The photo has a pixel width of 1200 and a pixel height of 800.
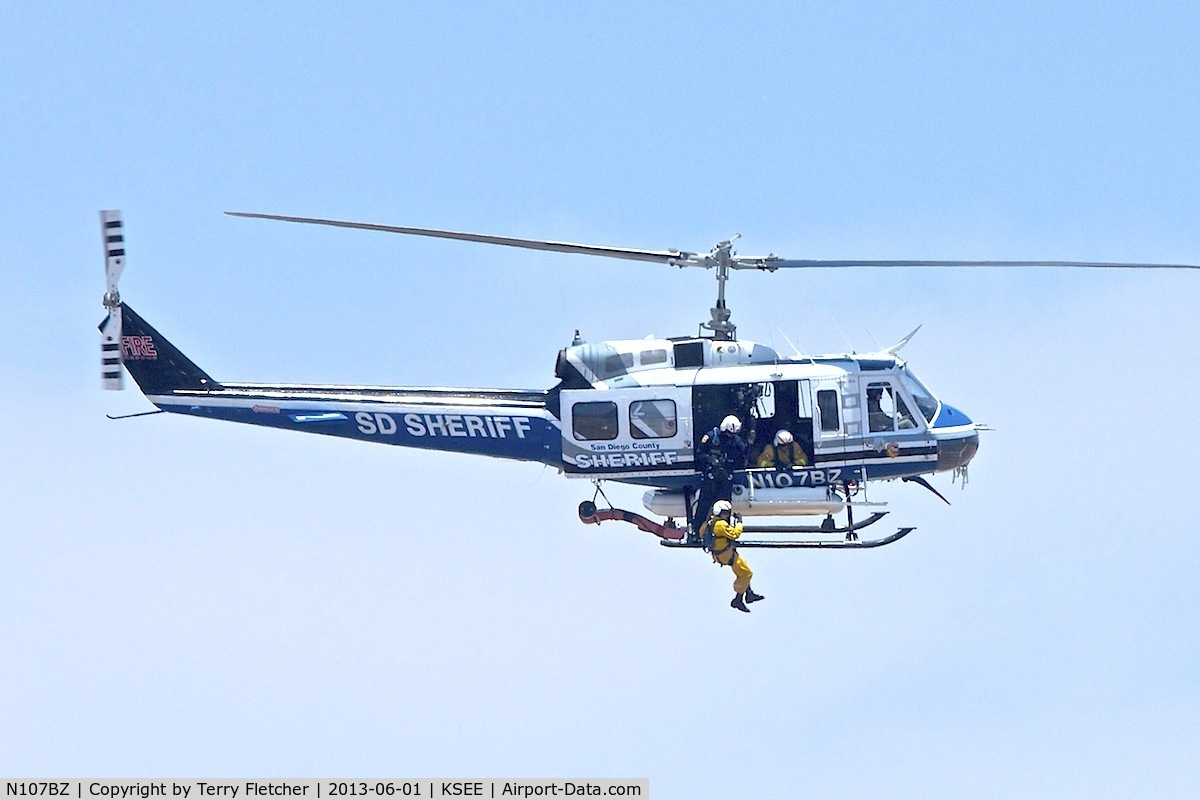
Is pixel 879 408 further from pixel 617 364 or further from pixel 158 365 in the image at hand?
pixel 158 365

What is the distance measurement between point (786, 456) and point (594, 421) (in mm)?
2828

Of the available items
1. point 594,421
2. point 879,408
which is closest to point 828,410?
point 879,408

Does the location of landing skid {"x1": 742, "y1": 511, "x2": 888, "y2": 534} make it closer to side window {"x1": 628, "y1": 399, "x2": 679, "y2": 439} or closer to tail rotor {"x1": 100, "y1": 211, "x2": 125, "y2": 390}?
side window {"x1": 628, "y1": 399, "x2": 679, "y2": 439}

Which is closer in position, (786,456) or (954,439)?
(786,456)

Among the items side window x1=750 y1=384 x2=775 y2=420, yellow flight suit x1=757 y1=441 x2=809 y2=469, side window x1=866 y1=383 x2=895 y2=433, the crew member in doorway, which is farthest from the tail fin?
side window x1=866 y1=383 x2=895 y2=433

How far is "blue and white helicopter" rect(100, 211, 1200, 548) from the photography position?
94.3ft

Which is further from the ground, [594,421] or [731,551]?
[594,421]

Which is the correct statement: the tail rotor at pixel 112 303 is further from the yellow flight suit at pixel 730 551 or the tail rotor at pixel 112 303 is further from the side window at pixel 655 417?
the yellow flight suit at pixel 730 551

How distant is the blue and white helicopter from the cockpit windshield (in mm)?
23

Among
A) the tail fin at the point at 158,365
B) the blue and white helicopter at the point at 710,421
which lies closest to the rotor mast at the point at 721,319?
the blue and white helicopter at the point at 710,421

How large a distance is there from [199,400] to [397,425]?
3.10m

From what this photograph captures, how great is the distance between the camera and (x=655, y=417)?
28.8 m

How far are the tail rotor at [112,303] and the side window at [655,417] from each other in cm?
795

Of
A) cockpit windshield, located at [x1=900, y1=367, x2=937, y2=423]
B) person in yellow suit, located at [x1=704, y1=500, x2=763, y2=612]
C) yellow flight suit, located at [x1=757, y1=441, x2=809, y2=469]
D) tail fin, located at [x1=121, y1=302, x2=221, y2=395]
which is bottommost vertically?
person in yellow suit, located at [x1=704, y1=500, x2=763, y2=612]
